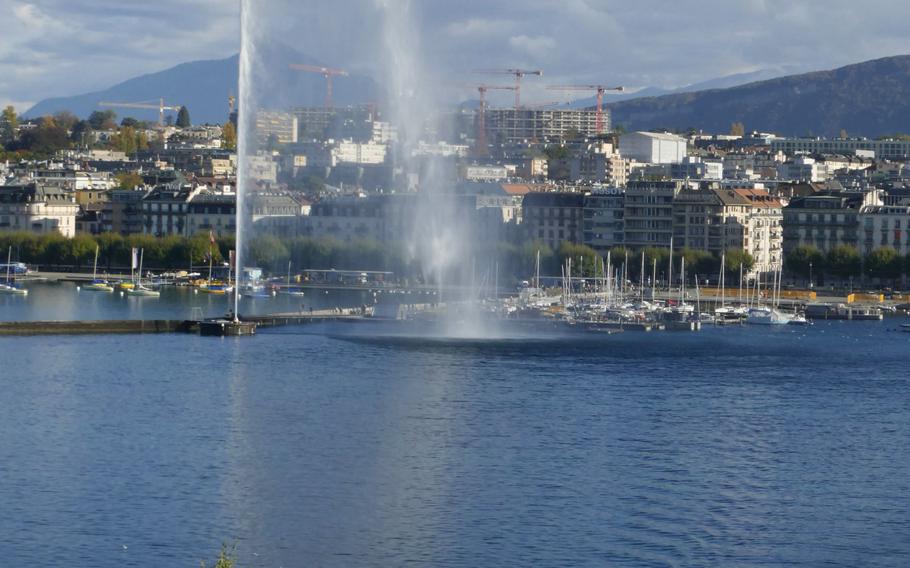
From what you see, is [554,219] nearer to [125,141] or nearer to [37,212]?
[37,212]

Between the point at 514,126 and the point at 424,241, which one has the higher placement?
the point at 514,126

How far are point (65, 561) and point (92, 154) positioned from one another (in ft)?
339

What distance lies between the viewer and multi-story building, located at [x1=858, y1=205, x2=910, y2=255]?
69.2m

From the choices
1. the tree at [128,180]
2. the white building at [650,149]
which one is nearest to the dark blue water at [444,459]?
the tree at [128,180]

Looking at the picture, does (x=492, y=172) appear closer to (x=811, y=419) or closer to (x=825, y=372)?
(x=825, y=372)

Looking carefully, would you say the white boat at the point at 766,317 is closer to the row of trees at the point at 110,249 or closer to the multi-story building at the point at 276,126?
the multi-story building at the point at 276,126

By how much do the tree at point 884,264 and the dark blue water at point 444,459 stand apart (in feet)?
81.9

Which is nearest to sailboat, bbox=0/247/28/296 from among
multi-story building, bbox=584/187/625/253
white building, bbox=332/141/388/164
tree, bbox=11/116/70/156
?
white building, bbox=332/141/388/164

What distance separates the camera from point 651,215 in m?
71.4

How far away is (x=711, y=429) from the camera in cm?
3081

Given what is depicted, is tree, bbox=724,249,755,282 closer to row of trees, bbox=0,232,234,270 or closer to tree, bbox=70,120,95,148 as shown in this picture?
row of trees, bbox=0,232,234,270

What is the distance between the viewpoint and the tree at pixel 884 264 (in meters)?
66.9

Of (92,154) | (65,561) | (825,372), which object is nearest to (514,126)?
(92,154)

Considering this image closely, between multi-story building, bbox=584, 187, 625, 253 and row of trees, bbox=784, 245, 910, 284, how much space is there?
21.7 ft
